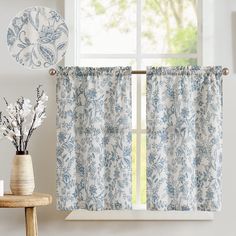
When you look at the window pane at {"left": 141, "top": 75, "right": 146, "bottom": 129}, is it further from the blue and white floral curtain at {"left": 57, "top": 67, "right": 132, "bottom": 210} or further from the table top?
the table top

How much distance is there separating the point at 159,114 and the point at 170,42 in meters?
0.68

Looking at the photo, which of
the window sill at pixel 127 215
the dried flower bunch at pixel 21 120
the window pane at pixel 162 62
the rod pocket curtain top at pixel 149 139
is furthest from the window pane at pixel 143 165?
the dried flower bunch at pixel 21 120

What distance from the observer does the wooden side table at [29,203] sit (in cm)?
385

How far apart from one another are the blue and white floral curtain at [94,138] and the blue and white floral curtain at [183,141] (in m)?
0.16

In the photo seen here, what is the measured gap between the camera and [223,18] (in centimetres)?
457

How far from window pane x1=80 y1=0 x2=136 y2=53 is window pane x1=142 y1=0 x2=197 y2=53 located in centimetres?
10

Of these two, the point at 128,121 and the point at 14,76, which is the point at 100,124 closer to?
the point at 128,121

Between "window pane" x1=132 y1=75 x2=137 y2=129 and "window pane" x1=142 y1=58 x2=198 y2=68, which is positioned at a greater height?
"window pane" x1=142 y1=58 x2=198 y2=68

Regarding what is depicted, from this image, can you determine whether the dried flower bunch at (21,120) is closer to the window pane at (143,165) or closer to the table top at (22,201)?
the table top at (22,201)

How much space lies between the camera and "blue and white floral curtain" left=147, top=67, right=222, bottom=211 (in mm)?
4324

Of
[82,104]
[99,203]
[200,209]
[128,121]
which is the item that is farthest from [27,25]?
[200,209]

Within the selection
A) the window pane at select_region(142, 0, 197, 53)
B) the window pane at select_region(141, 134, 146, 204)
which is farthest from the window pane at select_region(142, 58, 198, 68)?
the window pane at select_region(141, 134, 146, 204)

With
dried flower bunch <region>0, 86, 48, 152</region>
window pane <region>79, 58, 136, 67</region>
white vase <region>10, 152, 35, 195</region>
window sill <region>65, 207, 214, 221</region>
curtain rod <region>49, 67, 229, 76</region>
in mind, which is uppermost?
window pane <region>79, 58, 136, 67</region>

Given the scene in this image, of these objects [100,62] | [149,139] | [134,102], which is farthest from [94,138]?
[100,62]
